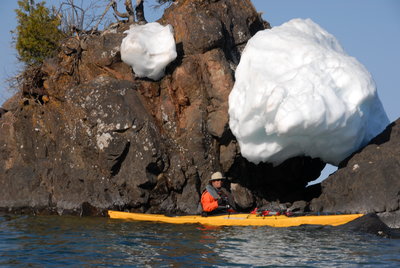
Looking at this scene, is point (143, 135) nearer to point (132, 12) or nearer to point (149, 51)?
point (149, 51)

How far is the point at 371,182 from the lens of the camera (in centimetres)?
1414

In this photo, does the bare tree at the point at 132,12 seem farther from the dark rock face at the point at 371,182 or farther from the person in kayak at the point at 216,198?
the dark rock face at the point at 371,182

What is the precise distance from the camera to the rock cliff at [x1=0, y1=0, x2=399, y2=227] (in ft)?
53.1

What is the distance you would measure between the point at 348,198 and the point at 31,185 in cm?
862

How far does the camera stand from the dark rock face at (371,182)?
13797 millimetres

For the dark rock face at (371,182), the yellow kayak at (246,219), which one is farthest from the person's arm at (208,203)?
the dark rock face at (371,182)

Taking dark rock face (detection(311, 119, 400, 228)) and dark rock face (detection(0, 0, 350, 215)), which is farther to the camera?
dark rock face (detection(0, 0, 350, 215))

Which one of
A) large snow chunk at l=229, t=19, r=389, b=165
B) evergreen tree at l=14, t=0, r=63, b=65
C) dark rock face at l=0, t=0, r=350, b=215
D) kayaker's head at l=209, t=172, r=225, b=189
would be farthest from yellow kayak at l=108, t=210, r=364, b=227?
evergreen tree at l=14, t=0, r=63, b=65

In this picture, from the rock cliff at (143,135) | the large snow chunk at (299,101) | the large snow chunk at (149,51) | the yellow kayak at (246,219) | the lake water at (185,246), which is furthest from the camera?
the large snow chunk at (149,51)

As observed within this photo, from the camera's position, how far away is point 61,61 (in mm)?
18344

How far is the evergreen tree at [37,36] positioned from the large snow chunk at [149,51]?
369 cm

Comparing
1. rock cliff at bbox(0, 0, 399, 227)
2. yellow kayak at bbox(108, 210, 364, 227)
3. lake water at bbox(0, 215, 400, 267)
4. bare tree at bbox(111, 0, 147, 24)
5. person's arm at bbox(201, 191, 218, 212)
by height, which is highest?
bare tree at bbox(111, 0, 147, 24)

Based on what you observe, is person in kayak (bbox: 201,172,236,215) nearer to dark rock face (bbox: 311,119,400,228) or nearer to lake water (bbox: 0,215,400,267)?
lake water (bbox: 0,215,400,267)

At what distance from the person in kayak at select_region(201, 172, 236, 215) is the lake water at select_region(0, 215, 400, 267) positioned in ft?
2.07
